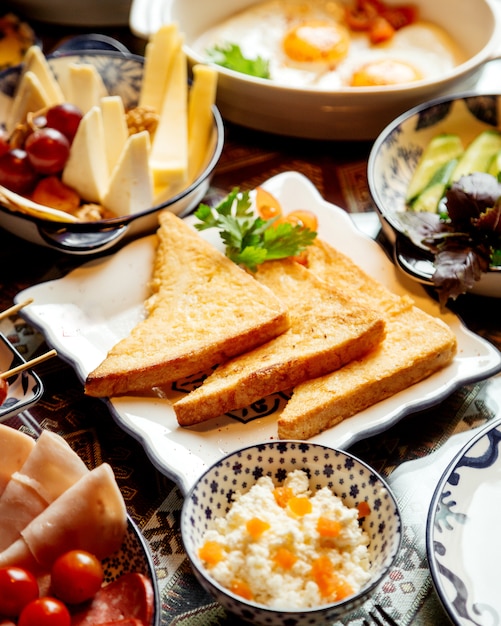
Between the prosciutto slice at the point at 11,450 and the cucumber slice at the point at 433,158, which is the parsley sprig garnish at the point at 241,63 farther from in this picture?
the prosciutto slice at the point at 11,450

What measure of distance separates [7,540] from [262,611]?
2.28 ft

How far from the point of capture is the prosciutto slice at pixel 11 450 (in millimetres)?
2025

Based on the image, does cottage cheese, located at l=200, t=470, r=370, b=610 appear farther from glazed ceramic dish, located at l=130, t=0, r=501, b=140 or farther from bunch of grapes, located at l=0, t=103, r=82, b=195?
glazed ceramic dish, located at l=130, t=0, r=501, b=140

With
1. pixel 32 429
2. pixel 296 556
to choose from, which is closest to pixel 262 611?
pixel 296 556

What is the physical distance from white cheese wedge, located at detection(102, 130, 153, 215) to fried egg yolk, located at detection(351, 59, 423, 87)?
1331 millimetres

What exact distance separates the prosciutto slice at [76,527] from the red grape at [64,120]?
67.7 inches

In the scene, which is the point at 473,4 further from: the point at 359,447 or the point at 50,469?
the point at 50,469

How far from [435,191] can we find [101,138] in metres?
1.38

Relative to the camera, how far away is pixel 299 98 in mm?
3404

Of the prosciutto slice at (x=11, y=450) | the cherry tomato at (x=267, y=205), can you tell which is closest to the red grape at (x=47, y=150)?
the cherry tomato at (x=267, y=205)

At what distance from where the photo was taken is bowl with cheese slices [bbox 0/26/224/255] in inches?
114

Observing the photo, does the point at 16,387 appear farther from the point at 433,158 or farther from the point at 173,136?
the point at 433,158

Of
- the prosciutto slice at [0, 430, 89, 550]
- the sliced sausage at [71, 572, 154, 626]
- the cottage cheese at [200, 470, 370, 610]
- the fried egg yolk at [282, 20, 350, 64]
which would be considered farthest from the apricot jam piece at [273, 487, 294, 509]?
the fried egg yolk at [282, 20, 350, 64]

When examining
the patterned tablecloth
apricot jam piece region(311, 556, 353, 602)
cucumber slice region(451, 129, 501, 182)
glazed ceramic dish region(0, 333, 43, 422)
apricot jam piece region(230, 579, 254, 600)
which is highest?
cucumber slice region(451, 129, 501, 182)
